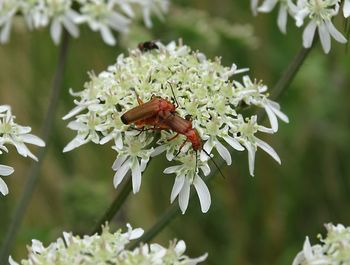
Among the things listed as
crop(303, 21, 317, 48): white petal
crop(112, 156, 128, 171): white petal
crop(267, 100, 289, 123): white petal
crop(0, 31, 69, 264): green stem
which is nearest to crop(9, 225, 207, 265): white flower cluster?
crop(112, 156, 128, 171): white petal

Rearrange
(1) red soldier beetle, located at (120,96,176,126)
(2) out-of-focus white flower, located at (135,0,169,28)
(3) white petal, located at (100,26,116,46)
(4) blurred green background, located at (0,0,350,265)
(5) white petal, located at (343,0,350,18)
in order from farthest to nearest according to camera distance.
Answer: (4) blurred green background, located at (0,0,350,265) < (2) out-of-focus white flower, located at (135,0,169,28) < (3) white petal, located at (100,26,116,46) < (5) white petal, located at (343,0,350,18) < (1) red soldier beetle, located at (120,96,176,126)

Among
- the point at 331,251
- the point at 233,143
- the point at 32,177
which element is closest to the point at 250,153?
the point at 233,143

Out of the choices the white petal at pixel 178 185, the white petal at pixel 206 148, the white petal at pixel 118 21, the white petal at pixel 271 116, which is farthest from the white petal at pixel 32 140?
the white petal at pixel 118 21

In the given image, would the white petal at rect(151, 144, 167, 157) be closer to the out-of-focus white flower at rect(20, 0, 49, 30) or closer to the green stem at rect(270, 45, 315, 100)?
the green stem at rect(270, 45, 315, 100)

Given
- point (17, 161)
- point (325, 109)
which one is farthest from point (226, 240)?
point (17, 161)

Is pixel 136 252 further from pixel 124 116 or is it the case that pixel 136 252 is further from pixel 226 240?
pixel 226 240

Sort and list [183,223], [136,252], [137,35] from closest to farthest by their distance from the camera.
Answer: [136,252], [137,35], [183,223]
